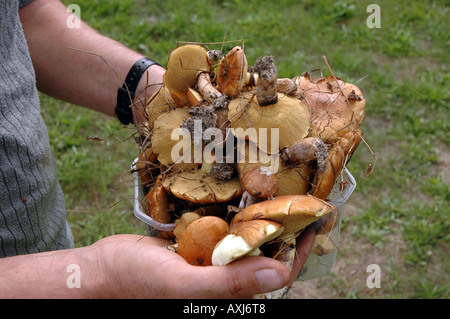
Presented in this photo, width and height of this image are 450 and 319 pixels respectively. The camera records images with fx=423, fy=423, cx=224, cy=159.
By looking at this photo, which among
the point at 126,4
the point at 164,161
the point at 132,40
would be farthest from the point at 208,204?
the point at 126,4

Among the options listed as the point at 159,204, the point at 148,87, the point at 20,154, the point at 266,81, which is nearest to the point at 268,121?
the point at 266,81

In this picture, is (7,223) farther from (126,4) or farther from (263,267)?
(126,4)

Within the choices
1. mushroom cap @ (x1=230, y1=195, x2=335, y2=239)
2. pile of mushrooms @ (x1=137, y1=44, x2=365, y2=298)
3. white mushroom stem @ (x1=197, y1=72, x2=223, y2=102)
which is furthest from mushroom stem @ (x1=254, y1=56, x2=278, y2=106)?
mushroom cap @ (x1=230, y1=195, x2=335, y2=239)

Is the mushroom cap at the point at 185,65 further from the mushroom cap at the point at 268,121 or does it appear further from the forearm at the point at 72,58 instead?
the forearm at the point at 72,58

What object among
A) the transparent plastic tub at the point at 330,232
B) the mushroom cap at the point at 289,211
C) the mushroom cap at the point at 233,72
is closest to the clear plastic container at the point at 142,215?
the transparent plastic tub at the point at 330,232

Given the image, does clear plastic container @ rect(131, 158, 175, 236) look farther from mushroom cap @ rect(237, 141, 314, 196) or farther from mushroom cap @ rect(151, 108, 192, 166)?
mushroom cap @ rect(237, 141, 314, 196)

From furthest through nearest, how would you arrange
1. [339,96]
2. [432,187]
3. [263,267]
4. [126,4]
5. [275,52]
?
[126,4]
[275,52]
[432,187]
[339,96]
[263,267]
